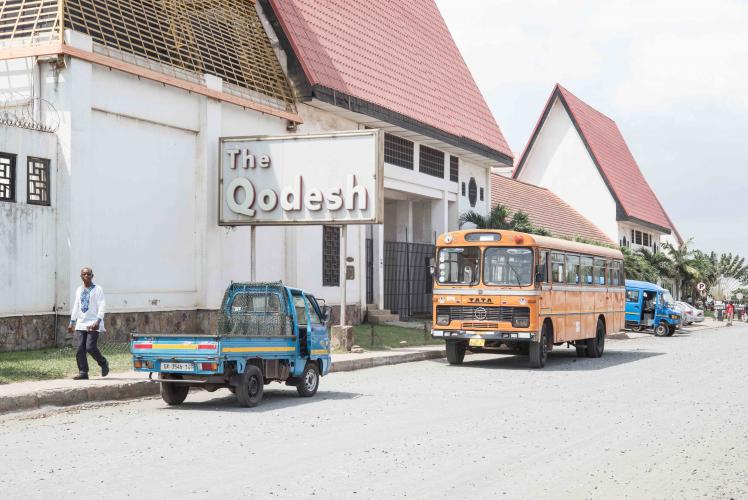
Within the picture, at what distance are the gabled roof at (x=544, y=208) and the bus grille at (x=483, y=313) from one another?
25681 millimetres

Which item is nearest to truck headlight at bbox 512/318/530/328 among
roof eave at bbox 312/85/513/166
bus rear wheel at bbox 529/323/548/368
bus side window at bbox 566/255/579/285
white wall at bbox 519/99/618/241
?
bus rear wheel at bbox 529/323/548/368

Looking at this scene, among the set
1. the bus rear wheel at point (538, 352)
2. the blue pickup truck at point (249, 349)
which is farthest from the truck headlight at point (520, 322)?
the blue pickup truck at point (249, 349)

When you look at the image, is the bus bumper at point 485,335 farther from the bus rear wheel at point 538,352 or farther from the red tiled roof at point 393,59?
the red tiled roof at point 393,59

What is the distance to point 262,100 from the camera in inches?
984

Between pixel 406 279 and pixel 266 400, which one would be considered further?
pixel 406 279

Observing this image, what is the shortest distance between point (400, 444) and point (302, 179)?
43.8 feet

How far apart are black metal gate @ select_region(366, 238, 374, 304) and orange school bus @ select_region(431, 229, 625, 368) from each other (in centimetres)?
1079

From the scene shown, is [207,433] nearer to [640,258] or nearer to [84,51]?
[84,51]

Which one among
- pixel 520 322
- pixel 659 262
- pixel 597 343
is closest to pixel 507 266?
pixel 520 322

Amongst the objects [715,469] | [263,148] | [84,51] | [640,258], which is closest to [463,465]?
[715,469]

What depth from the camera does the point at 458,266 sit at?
20.2 metres

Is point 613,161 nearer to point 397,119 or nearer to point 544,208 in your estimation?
point 544,208

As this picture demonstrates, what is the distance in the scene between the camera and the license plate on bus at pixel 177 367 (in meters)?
12.3

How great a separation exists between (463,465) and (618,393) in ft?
23.1
